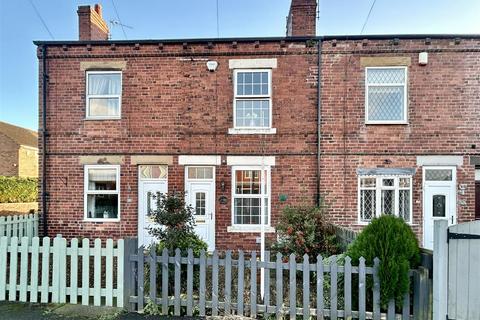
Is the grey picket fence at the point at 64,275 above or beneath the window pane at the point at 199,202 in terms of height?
beneath

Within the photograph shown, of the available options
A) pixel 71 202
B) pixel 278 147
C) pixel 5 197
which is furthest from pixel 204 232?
pixel 5 197

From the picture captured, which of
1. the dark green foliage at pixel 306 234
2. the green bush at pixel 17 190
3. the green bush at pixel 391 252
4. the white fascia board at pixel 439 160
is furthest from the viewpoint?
the green bush at pixel 17 190

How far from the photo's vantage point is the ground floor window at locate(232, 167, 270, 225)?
9.95m

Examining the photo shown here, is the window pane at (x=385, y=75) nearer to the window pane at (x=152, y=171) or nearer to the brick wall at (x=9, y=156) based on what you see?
the window pane at (x=152, y=171)

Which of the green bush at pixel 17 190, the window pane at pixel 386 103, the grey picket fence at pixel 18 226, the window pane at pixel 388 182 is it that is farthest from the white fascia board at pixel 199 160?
the green bush at pixel 17 190

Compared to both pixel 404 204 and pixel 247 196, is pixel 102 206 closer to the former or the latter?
pixel 247 196

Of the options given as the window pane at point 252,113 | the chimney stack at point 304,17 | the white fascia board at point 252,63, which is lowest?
the window pane at point 252,113

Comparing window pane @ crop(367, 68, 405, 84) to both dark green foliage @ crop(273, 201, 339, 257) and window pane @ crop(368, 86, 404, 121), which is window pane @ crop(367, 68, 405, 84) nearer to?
window pane @ crop(368, 86, 404, 121)

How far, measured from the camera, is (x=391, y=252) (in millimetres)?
4508

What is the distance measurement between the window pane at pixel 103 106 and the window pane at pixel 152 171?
2069 millimetres

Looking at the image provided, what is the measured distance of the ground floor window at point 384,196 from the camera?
31.7 feet

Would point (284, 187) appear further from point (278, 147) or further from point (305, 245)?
point (305, 245)

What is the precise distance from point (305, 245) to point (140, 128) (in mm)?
6372

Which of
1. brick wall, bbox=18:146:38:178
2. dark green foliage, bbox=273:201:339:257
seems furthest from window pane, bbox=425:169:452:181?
brick wall, bbox=18:146:38:178
